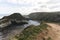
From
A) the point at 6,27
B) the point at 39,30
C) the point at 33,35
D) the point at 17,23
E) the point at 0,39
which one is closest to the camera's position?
the point at 33,35

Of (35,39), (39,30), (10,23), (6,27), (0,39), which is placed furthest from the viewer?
(10,23)

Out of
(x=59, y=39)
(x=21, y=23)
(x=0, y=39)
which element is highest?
(x=59, y=39)

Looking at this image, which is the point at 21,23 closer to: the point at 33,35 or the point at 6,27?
the point at 6,27

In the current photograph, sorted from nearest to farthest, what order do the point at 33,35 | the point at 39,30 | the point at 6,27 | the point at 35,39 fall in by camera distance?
1. the point at 35,39
2. the point at 33,35
3. the point at 39,30
4. the point at 6,27

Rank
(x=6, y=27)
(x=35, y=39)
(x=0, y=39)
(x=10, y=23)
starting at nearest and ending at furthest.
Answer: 1. (x=35, y=39)
2. (x=0, y=39)
3. (x=6, y=27)
4. (x=10, y=23)

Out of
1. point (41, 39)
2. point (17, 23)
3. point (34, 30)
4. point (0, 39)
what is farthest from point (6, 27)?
point (41, 39)

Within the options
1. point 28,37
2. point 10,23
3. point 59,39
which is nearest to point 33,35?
point 28,37

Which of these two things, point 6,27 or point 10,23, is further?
point 10,23

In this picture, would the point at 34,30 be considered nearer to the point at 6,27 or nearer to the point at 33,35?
the point at 33,35

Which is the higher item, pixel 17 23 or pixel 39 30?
pixel 39 30
